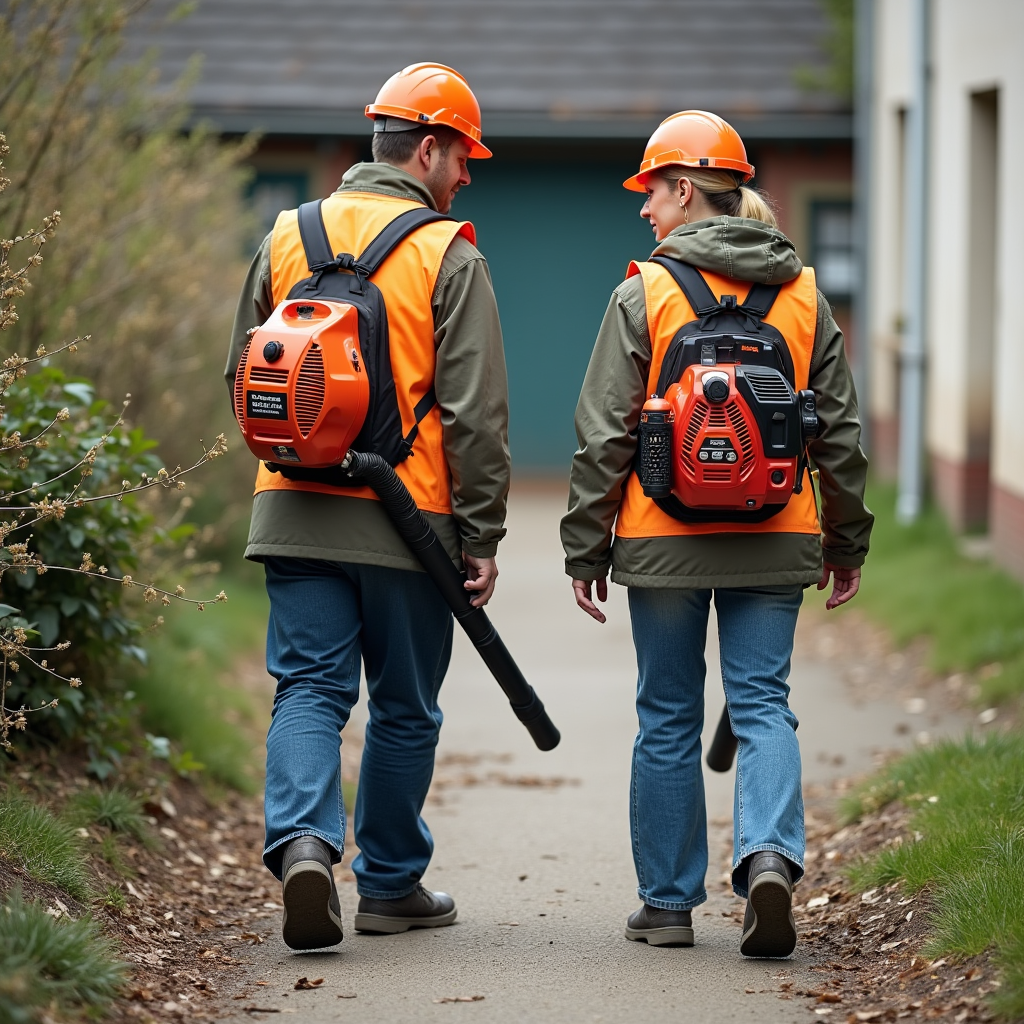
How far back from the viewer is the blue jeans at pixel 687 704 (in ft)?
12.9

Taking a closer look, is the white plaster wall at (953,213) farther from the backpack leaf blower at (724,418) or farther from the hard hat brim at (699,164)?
the backpack leaf blower at (724,418)

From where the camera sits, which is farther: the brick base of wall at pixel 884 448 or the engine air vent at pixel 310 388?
the brick base of wall at pixel 884 448

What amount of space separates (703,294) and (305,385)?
1012 mm

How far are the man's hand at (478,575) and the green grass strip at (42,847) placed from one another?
1204 millimetres

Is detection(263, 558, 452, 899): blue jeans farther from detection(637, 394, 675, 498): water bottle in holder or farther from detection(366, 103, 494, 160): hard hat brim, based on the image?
detection(366, 103, 494, 160): hard hat brim

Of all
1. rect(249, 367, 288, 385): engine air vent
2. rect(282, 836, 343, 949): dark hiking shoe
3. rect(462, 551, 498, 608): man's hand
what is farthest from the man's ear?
rect(282, 836, 343, 949): dark hiking shoe

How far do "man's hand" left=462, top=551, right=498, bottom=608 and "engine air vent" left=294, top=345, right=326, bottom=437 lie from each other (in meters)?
0.61

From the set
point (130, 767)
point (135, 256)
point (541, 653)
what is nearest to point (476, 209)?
point (541, 653)

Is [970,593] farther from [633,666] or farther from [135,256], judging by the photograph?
[135,256]

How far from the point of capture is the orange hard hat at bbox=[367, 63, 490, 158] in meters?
4.13

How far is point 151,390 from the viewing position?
27.8ft

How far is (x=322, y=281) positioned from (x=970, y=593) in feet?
18.4

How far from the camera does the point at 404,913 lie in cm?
425

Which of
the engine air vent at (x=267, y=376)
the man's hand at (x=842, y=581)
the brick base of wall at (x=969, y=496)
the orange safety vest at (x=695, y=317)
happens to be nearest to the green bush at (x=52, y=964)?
the engine air vent at (x=267, y=376)
